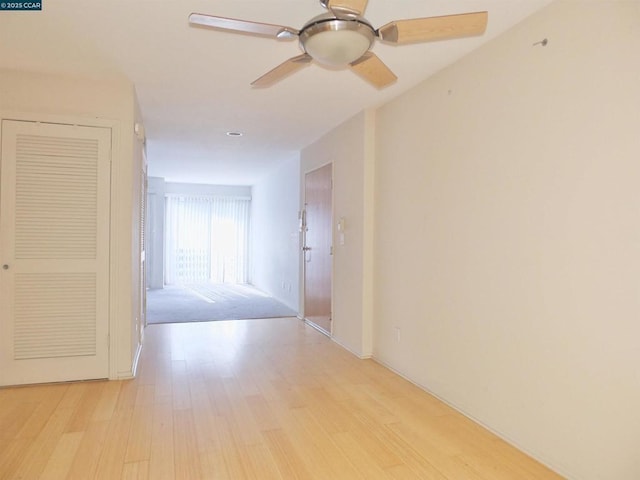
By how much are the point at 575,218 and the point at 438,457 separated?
1398mm

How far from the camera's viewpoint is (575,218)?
197cm

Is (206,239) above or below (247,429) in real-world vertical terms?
above

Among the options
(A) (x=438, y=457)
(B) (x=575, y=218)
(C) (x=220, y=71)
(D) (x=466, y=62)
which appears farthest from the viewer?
(C) (x=220, y=71)

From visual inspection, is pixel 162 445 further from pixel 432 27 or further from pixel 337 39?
pixel 432 27

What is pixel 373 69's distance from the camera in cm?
218

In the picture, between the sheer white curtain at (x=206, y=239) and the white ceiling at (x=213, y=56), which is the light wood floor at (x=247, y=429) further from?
the sheer white curtain at (x=206, y=239)

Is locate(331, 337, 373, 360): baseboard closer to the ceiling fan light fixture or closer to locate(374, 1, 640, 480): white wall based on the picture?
locate(374, 1, 640, 480): white wall

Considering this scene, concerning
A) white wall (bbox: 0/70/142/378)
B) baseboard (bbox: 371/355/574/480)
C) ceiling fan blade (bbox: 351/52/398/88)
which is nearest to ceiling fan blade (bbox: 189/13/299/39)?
ceiling fan blade (bbox: 351/52/398/88)

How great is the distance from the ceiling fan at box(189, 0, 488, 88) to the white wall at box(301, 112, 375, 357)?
2043 millimetres

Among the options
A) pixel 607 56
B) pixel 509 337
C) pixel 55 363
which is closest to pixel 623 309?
pixel 509 337

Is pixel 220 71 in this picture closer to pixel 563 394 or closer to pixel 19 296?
pixel 19 296

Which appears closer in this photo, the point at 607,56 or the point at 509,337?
the point at 607,56

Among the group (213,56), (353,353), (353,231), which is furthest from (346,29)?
(353,353)

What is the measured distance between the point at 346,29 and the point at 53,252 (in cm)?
274
